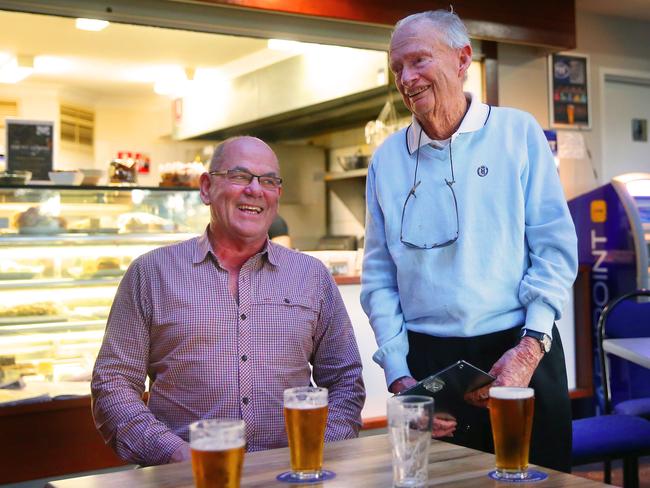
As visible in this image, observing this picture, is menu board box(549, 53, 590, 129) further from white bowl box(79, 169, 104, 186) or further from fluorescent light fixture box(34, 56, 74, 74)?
fluorescent light fixture box(34, 56, 74, 74)

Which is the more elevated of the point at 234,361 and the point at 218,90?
the point at 218,90

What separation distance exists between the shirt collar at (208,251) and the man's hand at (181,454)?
46 cm

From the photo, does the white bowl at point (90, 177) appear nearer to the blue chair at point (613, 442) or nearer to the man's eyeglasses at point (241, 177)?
the man's eyeglasses at point (241, 177)

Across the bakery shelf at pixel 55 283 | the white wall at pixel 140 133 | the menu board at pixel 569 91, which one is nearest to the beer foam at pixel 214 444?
the bakery shelf at pixel 55 283

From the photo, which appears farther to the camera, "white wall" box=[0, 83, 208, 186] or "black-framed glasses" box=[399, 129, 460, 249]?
"white wall" box=[0, 83, 208, 186]

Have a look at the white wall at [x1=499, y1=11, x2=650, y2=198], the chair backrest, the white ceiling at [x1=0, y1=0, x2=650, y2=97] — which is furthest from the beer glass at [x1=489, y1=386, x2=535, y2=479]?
the white ceiling at [x1=0, y1=0, x2=650, y2=97]

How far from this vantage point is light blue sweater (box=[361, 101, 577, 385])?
6.20 ft

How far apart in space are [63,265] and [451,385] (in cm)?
272

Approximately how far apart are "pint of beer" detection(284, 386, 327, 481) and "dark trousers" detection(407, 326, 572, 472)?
61 cm

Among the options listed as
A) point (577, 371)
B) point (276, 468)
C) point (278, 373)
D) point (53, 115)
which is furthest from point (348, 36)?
point (53, 115)

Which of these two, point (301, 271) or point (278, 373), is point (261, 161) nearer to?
point (301, 271)

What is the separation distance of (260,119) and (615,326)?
4.35 metres

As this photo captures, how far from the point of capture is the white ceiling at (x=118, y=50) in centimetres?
595

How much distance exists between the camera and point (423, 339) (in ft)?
6.43
